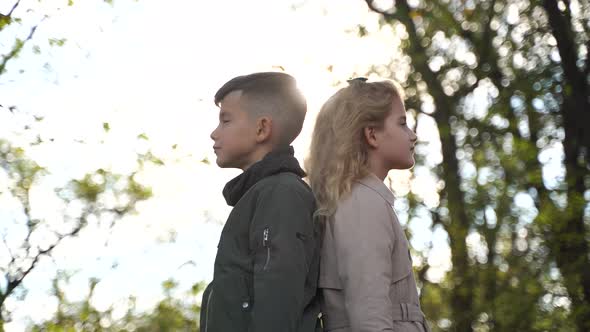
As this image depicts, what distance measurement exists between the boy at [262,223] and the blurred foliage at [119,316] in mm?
9075

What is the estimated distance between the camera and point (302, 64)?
11.0 metres

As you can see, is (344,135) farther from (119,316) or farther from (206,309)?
(119,316)

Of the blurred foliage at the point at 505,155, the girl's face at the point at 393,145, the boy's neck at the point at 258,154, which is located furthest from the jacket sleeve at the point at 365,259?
the blurred foliage at the point at 505,155

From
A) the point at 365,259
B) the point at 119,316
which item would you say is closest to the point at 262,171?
the point at 365,259

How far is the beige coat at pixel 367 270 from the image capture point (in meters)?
3.14

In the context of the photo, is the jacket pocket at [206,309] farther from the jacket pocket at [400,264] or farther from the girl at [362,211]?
the jacket pocket at [400,264]

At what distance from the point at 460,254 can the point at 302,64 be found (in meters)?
3.15

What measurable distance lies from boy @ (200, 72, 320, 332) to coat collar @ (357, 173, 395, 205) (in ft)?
0.73

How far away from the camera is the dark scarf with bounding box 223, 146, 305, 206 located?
3.41 meters

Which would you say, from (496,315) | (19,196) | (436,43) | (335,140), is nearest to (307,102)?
(335,140)

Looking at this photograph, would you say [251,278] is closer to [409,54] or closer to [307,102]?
[307,102]

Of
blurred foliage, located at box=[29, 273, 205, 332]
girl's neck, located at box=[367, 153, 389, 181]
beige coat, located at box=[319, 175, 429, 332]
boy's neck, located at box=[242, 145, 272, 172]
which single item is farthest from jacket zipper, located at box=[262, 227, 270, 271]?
blurred foliage, located at box=[29, 273, 205, 332]

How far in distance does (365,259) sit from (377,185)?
0.37 m

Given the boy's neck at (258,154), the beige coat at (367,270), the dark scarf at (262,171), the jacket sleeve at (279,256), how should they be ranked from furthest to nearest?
the boy's neck at (258,154)
the dark scarf at (262,171)
the beige coat at (367,270)
the jacket sleeve at (279,256)
